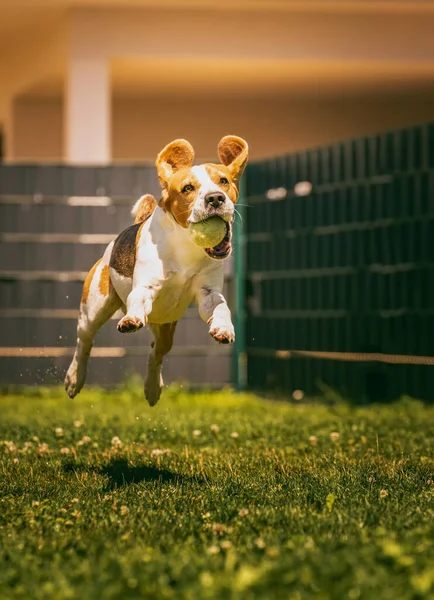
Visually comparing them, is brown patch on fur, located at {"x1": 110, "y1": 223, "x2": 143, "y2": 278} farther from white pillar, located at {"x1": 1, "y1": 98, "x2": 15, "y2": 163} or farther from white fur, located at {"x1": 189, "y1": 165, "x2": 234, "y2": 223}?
white pillar, located at {"x1": 1, "y1": 98, "x2": 15, "y2": 163}

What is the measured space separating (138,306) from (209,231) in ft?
1.61

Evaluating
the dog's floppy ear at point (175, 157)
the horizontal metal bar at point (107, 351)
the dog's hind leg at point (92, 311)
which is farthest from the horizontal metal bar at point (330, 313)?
the dog's floppy ear at point (175, 157)

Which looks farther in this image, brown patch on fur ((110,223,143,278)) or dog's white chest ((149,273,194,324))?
brown patch on fur ((110,223,143,278))

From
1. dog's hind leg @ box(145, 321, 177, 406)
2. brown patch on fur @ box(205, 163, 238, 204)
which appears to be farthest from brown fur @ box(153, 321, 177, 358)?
brown patch on fur @ box(205, 163, 238, 204)

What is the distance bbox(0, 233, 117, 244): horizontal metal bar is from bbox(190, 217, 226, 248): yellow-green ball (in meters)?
5.61

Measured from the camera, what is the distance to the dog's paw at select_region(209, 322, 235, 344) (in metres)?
5.36

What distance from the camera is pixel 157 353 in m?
6.65

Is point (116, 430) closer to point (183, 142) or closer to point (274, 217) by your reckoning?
point (183, 142)

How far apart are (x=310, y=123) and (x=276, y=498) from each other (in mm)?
12987

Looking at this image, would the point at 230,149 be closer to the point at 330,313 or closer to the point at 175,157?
the point at 175,157

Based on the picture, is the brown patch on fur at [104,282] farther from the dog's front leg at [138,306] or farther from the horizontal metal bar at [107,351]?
the horizontal metal bar at [107,351]

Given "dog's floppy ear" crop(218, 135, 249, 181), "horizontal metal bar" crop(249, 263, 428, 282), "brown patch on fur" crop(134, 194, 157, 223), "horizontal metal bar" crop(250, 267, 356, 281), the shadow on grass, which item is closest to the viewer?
the shadow on grass

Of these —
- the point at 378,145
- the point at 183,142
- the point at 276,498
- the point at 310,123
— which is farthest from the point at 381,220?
the point at 310,123

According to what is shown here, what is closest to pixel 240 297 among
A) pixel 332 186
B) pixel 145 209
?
pixel 332 186
